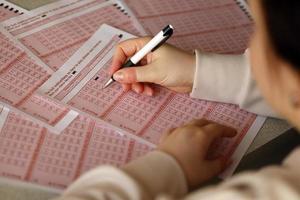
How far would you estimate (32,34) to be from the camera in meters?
0.90

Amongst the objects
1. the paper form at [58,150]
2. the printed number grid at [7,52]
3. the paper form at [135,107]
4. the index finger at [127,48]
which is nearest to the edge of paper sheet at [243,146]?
the paper form at [135,107]

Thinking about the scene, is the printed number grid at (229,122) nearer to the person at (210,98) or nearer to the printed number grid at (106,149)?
the person at (210,98)

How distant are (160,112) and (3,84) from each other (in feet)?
0.82

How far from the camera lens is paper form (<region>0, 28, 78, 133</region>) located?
76 centimetres

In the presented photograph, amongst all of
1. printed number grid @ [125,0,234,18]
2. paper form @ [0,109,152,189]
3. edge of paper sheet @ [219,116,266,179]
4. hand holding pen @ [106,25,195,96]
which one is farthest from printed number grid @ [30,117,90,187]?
printed number grid @ [125,0,234,18]

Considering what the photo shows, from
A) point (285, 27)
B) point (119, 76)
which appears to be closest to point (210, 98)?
point (119, 76)

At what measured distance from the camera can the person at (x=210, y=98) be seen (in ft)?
Answer: 1.64

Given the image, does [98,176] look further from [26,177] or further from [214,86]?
[214,86]

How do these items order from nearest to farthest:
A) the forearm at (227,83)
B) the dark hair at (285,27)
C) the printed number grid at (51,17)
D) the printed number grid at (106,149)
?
the dark hair at (285,27), the printed number grid at (106,149), the forearm at (227,83), the printed number grid at (51,17)

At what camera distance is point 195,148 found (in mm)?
709

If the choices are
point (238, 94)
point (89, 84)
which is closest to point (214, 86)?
point (238, 94)

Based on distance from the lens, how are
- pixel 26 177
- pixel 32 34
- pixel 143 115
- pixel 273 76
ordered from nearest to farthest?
pixel 273 76, pixel 26 177, pixel 143 115, pixel 32 34

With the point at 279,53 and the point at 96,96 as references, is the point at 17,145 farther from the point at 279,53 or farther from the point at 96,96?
the point at 279,53

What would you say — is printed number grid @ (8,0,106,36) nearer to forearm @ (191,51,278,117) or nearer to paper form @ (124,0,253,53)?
paper form @ (124,0,253,53)
